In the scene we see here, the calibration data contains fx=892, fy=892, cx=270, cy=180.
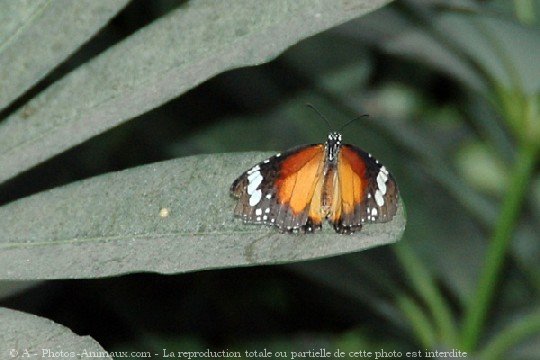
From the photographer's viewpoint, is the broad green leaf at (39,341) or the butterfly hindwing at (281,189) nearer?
the broad green leaf at (39,341)

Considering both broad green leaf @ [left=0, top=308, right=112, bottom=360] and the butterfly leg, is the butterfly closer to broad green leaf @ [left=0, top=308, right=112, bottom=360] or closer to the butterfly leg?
the butterfly leg

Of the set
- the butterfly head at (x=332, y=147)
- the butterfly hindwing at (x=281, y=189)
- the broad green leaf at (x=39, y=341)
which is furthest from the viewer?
the butterfly head at (x=332, y=147)

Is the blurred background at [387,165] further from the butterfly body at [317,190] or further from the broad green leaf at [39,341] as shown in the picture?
the broad green leaf at [39,341]

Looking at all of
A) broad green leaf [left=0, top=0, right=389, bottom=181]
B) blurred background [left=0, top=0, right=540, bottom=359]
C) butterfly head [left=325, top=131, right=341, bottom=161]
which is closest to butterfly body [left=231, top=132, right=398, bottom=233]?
butterfly head [left=325, top=131, right=341, bottom=161]

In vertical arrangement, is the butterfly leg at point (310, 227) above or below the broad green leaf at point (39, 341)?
above

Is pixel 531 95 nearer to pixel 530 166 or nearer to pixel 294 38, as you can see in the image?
pixel 530 166

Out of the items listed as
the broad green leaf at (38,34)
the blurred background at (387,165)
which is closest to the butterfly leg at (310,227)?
the broad green leaf at (38,34)

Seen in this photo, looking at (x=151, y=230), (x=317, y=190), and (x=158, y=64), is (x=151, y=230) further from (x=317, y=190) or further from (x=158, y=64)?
(x=317, y=190)

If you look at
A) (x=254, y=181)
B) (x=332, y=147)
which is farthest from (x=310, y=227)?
(x=332, y=147)
